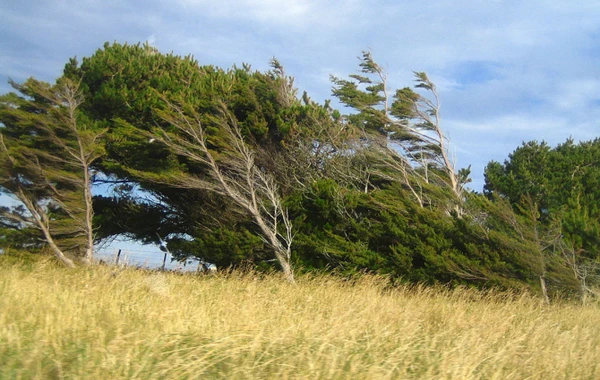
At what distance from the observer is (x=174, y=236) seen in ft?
83.3

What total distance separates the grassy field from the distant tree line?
10414 millimetres

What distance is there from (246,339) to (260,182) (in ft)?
57.6

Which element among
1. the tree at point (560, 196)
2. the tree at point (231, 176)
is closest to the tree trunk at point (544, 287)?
the tree at point (560, 196)

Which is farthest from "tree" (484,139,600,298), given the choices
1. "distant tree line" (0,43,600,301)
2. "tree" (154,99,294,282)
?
"tree" (154,99,294,282)

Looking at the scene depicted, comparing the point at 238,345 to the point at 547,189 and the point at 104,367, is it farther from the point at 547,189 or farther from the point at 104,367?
the point at 547,189

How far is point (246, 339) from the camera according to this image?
5168 mm

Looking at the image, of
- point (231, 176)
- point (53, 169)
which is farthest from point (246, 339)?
point (53, 169)

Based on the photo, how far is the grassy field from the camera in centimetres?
439

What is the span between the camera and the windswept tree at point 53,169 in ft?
69.3

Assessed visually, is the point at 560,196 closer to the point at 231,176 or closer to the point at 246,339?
the point at 231,176

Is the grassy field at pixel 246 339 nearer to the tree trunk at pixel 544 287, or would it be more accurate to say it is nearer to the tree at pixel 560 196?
the tree trunk at pixel 544 287

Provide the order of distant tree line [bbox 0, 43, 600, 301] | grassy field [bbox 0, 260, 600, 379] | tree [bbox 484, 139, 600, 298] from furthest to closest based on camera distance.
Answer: distant tree line [bbox 0, 43, 600, 301]
tree [bbox 484, 139, 600, 298]
grassy field [bbox 0, 260, 600, 379]

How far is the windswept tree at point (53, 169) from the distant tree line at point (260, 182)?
0.06 meters

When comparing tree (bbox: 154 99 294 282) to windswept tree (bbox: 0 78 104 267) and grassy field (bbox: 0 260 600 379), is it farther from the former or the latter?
grassy field (bbox: 0 260 600 379)
